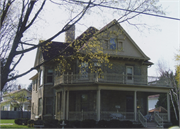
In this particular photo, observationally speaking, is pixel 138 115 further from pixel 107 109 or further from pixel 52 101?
pixel 52 101

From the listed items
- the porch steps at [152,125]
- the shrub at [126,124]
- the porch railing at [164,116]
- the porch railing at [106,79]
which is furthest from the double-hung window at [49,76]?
the porch railing at [164,116]

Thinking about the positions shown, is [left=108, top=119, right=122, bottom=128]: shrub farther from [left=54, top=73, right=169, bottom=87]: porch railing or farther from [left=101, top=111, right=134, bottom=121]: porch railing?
[left=54, top=73, right=169, bottom=87]: porch railing

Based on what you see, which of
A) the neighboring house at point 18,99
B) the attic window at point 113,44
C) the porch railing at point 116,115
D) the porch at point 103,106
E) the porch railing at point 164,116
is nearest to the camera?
the porch railing at point 116,115

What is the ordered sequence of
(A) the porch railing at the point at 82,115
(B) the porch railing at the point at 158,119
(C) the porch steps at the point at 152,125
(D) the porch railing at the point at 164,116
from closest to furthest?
(A) the porch railing at the point at 82,115 → (C) the porch steps at the point at 152,125 → (B) the porch railing at the point at 158,119 → (D) the porch railing at the point at 164,116

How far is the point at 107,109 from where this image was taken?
925 inches

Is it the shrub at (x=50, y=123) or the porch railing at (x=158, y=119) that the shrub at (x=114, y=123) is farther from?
the shrub at (x=50, y=123)

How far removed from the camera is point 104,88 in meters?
21.5

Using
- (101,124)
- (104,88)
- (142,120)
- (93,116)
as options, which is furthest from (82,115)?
(142,120)

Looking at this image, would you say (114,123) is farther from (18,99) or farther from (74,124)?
(18,99)

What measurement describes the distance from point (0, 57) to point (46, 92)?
12.0 meters

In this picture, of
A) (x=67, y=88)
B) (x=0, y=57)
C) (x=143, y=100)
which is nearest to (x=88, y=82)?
(x=67, y=88)

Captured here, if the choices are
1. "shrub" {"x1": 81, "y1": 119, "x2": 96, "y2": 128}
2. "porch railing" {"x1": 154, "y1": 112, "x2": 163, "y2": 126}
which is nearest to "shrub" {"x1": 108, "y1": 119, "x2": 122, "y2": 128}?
→ "shrub" {"x1": 81, "y1": 119, "x2": 96, "y2": 128}

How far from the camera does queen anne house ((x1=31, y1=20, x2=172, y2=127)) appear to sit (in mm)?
21672

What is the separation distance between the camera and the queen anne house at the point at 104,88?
21672 mm
